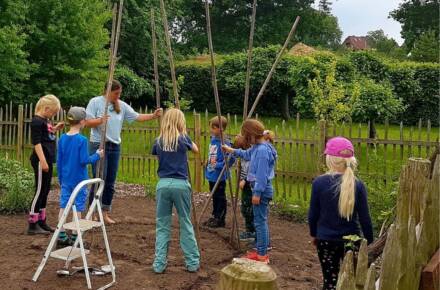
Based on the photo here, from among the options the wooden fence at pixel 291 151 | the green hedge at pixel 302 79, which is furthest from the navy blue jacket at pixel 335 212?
the green hedge at pixel 302 79

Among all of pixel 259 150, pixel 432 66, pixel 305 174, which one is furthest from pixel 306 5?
pixel 259 150

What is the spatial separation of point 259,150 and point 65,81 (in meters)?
11.7

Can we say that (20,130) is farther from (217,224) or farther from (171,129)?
(171,129)

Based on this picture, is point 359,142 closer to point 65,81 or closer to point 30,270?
point 30,270

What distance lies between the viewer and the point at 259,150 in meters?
5.45

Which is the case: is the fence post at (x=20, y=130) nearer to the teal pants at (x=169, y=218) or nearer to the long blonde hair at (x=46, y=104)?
the long blonde hair at (x=46, y=104)

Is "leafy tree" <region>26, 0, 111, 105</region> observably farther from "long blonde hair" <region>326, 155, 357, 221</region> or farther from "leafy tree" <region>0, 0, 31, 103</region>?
"long blonde hair" <region>326, 155, 357, 221</region>

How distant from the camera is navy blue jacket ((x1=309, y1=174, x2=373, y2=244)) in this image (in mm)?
3992

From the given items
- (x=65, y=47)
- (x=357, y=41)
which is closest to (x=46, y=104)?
(x=65, y=47)

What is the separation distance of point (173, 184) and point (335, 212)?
1.66 m

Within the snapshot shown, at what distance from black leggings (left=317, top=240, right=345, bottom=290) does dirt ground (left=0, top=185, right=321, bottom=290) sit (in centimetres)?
102

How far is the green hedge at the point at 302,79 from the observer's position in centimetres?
1812

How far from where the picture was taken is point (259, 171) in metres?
5.40

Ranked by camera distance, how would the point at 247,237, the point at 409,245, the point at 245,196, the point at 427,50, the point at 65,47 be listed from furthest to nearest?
1. the point at 427,50
2. the point at 65,47
3. the point at 247,237
4. the point at 245,196
5. the point at 409,245
